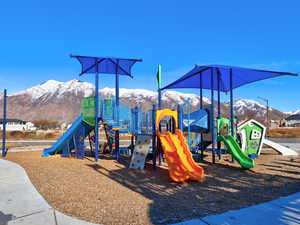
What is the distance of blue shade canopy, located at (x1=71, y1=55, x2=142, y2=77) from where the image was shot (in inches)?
487

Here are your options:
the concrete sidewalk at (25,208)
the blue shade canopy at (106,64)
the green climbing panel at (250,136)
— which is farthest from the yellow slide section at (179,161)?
the blue shade canopy at (106,64)

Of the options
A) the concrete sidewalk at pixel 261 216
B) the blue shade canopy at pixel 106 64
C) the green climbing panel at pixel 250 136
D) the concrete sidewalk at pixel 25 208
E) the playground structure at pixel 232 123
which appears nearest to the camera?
the concrete sidewalk at pixel 261 216

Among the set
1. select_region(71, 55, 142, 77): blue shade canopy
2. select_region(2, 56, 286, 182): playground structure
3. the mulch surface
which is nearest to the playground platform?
the mulch surface

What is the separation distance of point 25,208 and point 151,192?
112 inches

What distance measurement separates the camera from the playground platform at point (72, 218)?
3.96 meters

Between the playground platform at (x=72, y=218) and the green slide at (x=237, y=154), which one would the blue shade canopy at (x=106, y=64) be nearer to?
the green slide at (x=237, y=154)

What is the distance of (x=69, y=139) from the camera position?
1347cm

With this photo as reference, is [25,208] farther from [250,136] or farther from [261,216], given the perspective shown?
[250,136]

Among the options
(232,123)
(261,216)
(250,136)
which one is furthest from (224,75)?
(261,216)

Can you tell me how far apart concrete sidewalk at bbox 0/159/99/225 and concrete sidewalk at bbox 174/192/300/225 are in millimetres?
2172

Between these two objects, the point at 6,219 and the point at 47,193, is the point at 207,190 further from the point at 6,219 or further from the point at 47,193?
the point at 6,219

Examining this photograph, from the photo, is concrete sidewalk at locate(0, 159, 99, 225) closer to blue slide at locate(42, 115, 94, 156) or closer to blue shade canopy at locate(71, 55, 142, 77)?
blue slide at locate(42, 115, 94, 156)

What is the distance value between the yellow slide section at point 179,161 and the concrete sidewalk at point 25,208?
3.71 m

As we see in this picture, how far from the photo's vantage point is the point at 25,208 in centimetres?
466
